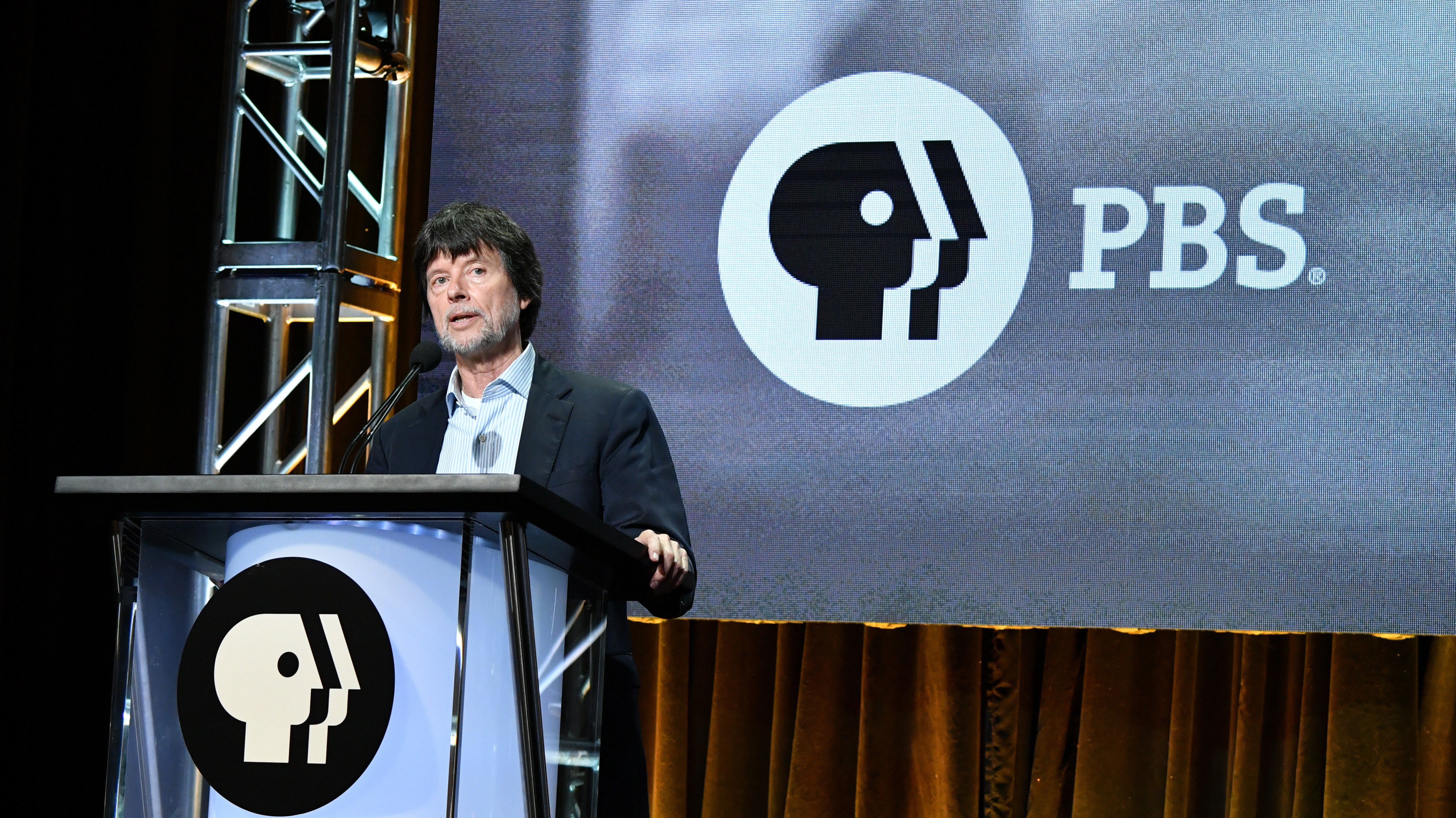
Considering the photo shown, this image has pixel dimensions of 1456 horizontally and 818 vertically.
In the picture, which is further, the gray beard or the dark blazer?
the gray beard

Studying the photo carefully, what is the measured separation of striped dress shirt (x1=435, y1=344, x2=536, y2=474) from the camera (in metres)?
1.77

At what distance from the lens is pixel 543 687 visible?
1217 millimetres

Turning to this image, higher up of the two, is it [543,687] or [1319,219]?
[1319,219]

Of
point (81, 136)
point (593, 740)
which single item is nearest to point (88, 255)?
point (81, 136)

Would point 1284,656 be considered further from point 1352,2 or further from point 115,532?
point 115,532

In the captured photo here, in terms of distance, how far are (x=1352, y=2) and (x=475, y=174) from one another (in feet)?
6.11

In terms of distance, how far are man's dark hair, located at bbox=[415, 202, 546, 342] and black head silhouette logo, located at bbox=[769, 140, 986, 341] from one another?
0.97 meters

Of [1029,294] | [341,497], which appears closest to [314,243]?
[1029,294]

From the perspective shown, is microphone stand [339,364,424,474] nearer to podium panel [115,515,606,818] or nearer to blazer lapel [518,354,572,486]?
blazer lapel [518,354,572,486]

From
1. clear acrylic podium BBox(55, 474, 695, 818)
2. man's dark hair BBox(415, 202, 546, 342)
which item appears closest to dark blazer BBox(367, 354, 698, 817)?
man's dark hair BBox(415, 202, 546, 342)

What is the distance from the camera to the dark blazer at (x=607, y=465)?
1.63m

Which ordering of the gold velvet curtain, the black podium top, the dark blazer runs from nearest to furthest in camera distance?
the black podium top, the dark blazer, the gold velvet curtain

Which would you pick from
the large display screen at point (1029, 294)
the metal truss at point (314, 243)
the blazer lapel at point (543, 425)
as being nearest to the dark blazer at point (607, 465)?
the blazer lapel at point (543, 425)

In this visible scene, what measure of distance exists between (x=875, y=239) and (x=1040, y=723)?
3.91 feet
